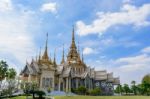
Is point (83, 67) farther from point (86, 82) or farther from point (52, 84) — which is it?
point (52, 84)

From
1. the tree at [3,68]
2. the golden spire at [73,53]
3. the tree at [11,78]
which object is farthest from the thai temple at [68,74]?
the tree at [3,68]

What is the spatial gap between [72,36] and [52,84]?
72.9 ft

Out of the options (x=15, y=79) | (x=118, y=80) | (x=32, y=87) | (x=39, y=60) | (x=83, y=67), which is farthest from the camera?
(x=118, y=80)

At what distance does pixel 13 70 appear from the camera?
5581cm

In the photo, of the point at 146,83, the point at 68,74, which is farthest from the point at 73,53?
the point at 146,83

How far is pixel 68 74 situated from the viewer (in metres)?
68.0

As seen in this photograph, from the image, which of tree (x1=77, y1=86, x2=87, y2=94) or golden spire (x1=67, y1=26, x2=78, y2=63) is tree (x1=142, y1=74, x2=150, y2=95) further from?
golden spire (x1=67, y1=26, x2=78, y2=63)

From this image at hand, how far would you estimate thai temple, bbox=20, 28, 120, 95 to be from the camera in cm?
6600

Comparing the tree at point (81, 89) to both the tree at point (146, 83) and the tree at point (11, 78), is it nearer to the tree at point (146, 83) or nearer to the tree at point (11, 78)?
the tree at point (11, 78)

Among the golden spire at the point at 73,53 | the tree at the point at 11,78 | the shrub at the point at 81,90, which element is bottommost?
the shrub at the point at 81,90

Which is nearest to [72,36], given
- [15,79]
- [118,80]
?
[118,80]

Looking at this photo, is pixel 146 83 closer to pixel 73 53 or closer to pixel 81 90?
pixel 81 90

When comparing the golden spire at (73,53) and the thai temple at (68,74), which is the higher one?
the golden spire at (73,53)

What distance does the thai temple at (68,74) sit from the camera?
6600 cm
